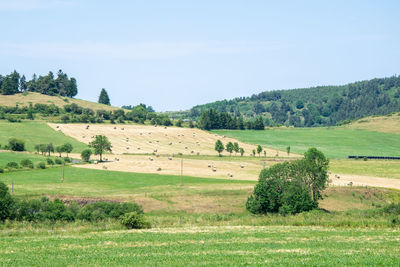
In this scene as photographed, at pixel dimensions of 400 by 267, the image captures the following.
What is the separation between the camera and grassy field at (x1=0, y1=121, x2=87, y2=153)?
14205 cm

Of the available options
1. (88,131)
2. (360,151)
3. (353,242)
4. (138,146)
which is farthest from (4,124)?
(353,242)

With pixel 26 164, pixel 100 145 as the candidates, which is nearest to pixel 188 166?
pixel 100 145

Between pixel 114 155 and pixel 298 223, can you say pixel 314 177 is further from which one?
pixel 114 155

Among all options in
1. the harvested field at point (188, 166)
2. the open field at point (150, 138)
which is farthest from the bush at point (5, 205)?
the open field at point (150, 138)

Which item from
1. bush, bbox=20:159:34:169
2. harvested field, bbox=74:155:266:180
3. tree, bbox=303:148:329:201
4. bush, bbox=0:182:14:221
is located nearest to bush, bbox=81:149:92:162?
harvested field, bbox=74:155:266:180

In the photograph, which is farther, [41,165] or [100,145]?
[100,145]

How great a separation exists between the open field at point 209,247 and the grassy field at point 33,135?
99.3 metres

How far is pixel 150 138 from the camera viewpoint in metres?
168

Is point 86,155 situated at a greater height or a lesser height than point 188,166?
greater

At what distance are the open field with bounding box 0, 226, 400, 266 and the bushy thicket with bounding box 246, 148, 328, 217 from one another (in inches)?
1043

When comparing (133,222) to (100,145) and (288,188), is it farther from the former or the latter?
(100,145)

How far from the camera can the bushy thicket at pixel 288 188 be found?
70.9 meters

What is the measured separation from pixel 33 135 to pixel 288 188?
Answer: 102594 millimetres

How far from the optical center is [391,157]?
5753 inches
